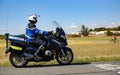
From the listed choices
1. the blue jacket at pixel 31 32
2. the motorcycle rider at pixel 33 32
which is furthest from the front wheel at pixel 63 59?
the blue jacket at pixel 31 32

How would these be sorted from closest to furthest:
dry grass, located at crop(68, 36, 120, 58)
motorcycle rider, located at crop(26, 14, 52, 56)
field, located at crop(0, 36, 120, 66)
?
motorcycle rider, located at crop(26, 14, 52, 56) → field, located at crop(0, 36, 120, 66) → dry grass, located at crop(68, 36, 120, 58)

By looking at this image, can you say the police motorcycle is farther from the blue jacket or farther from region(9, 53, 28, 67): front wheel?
the blue jacket

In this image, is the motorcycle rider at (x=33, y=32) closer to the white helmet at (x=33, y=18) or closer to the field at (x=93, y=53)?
the white helmet at (x=33, y=18)

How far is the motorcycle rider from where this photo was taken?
10.4 m

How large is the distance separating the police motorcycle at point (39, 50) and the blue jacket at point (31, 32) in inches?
7.4

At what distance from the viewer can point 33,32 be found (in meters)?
→ 10.5

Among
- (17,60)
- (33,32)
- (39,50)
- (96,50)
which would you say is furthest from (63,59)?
(96,50)

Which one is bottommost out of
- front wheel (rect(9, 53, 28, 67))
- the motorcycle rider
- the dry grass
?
the dry grass

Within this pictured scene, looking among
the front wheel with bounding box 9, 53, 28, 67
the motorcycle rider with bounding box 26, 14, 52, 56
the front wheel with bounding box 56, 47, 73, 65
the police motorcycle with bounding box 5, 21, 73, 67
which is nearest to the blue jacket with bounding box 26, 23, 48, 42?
the motorcycle rider with bounding box 26, 14, 52, 56

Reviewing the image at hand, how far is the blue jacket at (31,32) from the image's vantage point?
34.1 ft

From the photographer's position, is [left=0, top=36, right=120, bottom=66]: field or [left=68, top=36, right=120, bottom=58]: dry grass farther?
[left=68, top=36, right=120, bottom=58]: dry grass

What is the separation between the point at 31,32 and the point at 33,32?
0.07m

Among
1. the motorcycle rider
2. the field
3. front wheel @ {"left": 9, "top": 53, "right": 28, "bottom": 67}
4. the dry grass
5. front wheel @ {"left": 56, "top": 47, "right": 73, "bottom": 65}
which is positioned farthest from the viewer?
the dry grass

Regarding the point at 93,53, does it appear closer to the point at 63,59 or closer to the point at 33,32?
the point at 63,59
